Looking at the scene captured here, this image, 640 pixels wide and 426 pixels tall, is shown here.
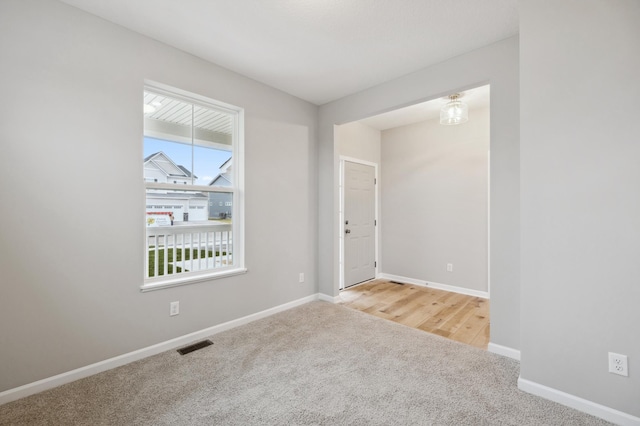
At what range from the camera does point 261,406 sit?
Answer: 5.69 ft

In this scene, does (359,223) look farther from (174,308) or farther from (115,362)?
(115,362)

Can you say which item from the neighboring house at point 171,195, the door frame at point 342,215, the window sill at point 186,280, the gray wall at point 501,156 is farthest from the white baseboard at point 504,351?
the neighboring house at point 171,195

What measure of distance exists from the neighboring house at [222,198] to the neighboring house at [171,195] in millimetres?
85

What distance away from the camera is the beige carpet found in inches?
64.2

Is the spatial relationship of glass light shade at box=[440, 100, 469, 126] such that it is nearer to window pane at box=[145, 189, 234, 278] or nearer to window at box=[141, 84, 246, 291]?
window at box=[141, 84, 246, 291]

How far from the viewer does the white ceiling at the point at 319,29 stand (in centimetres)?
200

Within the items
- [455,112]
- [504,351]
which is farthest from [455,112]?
[504,351]

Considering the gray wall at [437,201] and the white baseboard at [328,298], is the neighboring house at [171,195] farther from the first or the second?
the gray wall at [437,201]

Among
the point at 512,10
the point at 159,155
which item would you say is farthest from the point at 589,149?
the point at 159,155

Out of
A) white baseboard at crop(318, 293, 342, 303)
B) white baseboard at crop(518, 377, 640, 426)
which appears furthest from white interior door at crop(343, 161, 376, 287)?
white baseboard at crop(518, 377, 640, 426)

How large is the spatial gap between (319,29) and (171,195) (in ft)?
6.48

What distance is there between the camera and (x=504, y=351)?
2352 mm

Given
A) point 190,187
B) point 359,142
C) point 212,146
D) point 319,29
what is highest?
point 319,29

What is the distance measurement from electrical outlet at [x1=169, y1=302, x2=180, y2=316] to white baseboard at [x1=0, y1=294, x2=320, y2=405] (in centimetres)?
24
